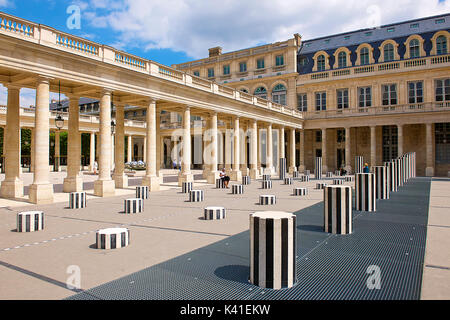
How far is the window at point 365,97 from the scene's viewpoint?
4156 cm

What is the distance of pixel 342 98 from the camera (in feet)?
142

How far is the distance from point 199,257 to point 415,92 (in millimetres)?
41797

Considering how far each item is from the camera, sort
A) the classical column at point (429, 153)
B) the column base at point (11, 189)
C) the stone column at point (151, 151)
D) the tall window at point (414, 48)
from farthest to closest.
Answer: the tall window at point (414, 48) < the classical column at point (429, 153) < the stone column at point (151, 151) < the column base at point (11, 189)

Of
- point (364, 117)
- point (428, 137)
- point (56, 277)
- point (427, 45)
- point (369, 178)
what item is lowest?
point (56, 277)

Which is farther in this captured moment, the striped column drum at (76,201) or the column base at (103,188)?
the column base at (103,188)

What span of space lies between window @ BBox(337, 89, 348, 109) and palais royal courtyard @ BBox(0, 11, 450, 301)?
139 mm

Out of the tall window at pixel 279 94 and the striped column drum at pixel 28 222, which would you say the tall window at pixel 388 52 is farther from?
the striped column drum at pixel 28 222

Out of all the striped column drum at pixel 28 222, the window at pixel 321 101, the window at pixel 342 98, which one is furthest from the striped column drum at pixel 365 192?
the window at pixel 321 101

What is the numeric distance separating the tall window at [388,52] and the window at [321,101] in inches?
359

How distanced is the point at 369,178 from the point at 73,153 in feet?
59.0

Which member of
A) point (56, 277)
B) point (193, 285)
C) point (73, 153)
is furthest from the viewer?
point (73, 153)
